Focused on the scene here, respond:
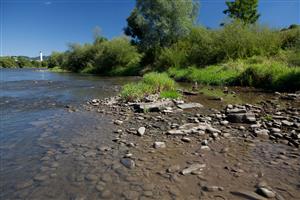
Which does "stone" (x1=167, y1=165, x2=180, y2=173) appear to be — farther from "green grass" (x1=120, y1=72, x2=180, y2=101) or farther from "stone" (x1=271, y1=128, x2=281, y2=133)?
"green grass" (x1=120, y1=72, x2=180, y2=101)

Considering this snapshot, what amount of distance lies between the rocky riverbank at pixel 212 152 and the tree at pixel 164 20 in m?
27.5

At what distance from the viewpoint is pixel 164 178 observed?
4449mm

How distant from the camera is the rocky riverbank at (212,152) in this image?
405cm

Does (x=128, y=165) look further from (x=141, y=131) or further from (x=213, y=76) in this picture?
(x=213, y=76)

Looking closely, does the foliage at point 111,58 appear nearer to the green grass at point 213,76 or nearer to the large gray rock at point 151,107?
the green grass at point 213,76

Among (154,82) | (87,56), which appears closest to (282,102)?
(154,82)

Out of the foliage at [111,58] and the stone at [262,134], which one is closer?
the stone at [262,134]

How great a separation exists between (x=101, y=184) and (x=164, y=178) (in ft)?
3.45

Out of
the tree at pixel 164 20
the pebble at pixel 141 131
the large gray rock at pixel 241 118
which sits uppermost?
the tree at pixel 164 20

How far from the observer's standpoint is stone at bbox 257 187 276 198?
149 inches

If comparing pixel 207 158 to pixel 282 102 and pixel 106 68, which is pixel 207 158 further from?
pixel 106 68

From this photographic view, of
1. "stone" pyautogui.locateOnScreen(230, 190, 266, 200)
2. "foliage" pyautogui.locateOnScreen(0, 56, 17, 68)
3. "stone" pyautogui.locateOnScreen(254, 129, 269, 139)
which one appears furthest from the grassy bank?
"foliage" pyautogui.locateOnScreen(0, 56, 17, 68)

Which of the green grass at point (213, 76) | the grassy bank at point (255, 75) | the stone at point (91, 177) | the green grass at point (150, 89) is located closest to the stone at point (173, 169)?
the stone at point (91, 177)

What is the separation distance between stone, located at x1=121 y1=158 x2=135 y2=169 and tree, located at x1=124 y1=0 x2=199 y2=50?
3140cm
